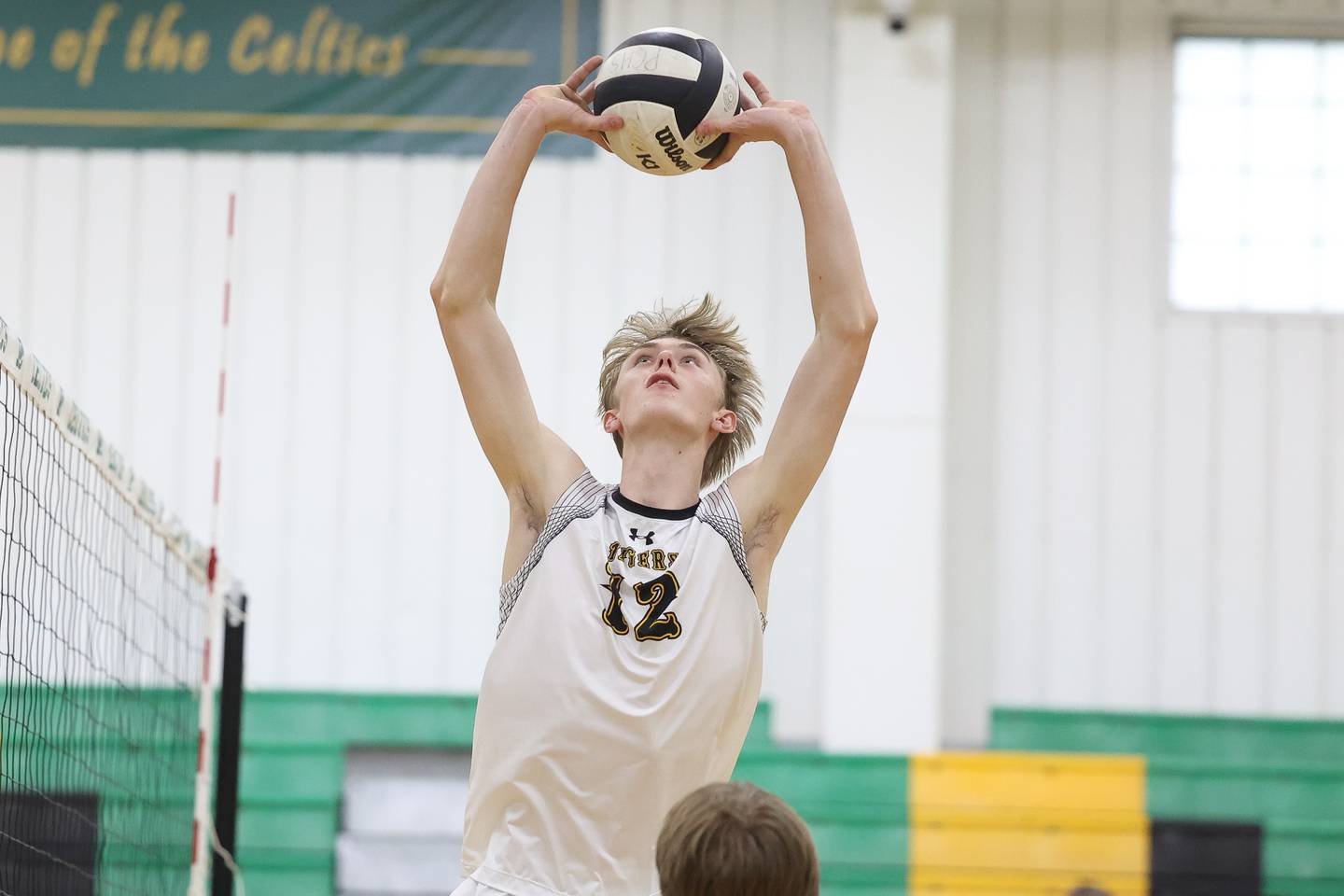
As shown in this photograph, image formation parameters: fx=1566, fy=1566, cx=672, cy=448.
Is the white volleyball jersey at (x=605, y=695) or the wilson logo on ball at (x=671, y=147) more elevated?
the wilson logo on ball at (x=671, y=147)

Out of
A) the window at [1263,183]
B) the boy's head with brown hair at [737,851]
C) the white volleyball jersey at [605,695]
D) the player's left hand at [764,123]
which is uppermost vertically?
the window at [1263,183]

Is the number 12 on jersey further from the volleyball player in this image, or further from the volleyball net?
the volleyball net

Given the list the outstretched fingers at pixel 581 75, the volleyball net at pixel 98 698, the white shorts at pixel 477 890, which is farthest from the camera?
the volleyball net at pixel 98 698

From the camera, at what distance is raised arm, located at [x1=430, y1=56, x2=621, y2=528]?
300 cm

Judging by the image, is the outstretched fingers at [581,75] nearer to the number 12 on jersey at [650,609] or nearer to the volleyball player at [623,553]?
the volleyball player at [623,553]

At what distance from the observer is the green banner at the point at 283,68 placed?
882 centimetres

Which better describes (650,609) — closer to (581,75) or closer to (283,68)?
(581,75)

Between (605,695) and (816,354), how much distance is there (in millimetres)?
790

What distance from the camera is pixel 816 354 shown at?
10.1 ft

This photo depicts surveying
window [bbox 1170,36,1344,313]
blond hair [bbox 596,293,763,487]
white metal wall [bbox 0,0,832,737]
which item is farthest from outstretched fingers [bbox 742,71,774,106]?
window [bbox 1170,36,1344,313]

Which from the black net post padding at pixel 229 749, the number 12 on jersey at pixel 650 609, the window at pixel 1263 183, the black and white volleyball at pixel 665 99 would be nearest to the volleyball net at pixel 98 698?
the black net post padding at pixel 229 749

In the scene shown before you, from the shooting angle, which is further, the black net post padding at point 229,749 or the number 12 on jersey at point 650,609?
the black net post padding at point 229,749

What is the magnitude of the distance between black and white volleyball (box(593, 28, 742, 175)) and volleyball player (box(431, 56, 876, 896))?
9 centimetres

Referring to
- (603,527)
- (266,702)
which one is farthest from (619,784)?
(266,702)
